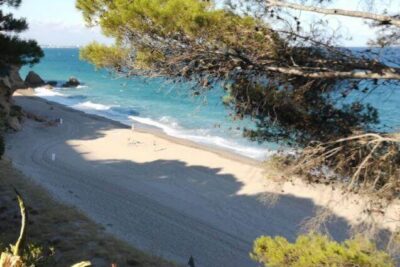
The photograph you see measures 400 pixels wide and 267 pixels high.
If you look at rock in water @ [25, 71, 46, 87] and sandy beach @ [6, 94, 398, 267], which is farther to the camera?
rock in water @ [25, 71, 46, 87]

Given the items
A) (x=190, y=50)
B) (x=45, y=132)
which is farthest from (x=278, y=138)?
(x=45, y=132)

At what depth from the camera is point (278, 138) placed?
6465 millimetres

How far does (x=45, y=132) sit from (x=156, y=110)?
1428 cm

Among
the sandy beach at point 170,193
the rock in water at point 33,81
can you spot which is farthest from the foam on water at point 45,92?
the sandy beach at point 170,193

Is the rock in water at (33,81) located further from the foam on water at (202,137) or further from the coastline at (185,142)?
the foam on water at (202,137)

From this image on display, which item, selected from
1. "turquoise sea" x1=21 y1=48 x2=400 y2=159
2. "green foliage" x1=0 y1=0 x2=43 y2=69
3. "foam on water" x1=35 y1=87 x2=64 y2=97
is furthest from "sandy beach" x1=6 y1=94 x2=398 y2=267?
"foam on water" x1=35 y1=87 x2=64 y2=97

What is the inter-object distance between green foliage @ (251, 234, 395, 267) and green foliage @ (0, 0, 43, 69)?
213 inches

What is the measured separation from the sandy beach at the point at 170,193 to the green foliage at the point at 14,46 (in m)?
4.88

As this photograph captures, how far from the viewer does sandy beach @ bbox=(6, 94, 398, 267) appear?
12.8m

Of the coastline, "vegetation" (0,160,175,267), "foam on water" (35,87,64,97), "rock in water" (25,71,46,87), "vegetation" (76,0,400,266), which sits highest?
"vegetation" (76,0,400,266)

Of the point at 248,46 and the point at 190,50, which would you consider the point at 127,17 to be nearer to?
the point at 190,50

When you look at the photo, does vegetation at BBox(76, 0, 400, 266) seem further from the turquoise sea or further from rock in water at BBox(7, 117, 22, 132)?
rock in water at BBox(7, 117, 22, 132)

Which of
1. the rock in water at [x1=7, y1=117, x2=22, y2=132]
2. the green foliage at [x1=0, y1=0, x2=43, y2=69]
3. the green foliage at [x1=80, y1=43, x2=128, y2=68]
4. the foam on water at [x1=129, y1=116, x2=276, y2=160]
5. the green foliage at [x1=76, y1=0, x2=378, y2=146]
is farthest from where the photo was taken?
the rock in water at [x1=7, y1=117, x2=22, y2=132]

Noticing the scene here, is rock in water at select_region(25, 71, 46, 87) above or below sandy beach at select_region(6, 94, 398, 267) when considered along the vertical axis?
above
